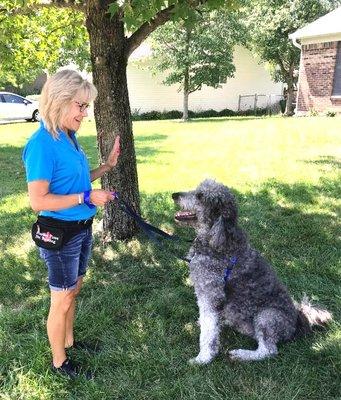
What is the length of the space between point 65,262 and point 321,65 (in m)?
19.0

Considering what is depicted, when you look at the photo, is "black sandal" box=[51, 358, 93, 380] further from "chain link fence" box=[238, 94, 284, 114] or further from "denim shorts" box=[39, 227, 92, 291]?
"chain link fence" box=[238, 94, 284, 114]

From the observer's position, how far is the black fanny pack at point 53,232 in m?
2.86

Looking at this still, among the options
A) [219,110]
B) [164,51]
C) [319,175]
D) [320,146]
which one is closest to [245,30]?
[164,51]

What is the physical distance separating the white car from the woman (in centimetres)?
2330

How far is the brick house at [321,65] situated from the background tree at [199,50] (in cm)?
380

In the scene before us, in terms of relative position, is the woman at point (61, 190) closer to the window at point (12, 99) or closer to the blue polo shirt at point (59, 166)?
the blue polo shirt at point (59, 166)

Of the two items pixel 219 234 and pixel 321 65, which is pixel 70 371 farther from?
pixel 321 65

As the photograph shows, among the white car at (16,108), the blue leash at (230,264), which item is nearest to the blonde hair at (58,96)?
the blue leash at (230,264)

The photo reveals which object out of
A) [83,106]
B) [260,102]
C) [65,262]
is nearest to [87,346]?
[65,262]

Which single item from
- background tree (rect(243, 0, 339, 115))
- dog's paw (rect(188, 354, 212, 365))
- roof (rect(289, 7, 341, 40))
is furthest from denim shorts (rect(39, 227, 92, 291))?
background tree (rect(243, 0, 339, 115))

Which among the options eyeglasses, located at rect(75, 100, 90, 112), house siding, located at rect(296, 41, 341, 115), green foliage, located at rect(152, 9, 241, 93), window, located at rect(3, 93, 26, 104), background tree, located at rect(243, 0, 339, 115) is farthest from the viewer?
window, located at rect(3, 93, 26, 104)

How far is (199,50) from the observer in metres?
21.6

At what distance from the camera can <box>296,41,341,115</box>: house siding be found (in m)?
18.8

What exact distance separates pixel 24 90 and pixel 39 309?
35674 mm
